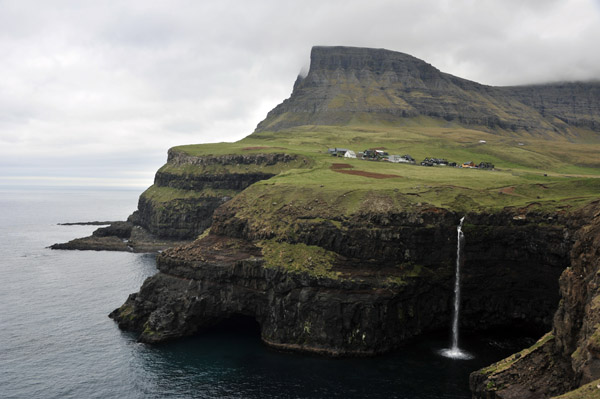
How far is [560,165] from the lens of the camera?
16038cm

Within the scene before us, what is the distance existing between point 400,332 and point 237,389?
2886 cm

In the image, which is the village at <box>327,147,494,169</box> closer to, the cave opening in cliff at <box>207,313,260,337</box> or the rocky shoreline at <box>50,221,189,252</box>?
the rocky shoreline at <box>50,221,189,252</box>

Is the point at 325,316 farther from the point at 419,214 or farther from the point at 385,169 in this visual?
the point at 385,169

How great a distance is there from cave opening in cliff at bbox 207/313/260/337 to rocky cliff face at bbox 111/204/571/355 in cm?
178

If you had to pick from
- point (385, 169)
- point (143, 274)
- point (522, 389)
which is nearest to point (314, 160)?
point (385, 169)

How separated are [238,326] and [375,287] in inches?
1095

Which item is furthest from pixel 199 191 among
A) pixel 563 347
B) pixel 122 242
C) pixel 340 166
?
pixel 563 347

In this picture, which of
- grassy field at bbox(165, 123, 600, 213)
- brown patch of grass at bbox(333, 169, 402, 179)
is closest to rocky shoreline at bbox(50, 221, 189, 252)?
grassy field at bbox(165, 123, 600, 213)

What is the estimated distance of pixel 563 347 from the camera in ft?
139

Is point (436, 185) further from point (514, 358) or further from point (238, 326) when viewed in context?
point (238, 326)

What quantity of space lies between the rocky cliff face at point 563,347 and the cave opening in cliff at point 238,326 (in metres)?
42.2

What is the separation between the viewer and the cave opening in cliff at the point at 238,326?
3120 inches

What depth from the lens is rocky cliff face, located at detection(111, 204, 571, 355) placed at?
69250 mm

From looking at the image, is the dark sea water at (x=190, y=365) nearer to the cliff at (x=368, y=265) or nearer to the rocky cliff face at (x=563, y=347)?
the cliff at (x=368, y=265)
